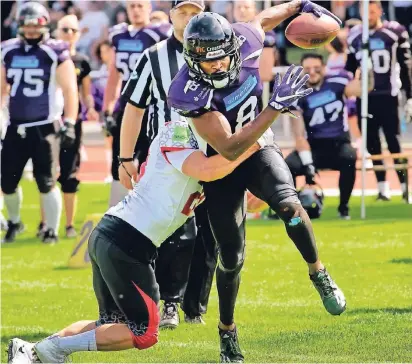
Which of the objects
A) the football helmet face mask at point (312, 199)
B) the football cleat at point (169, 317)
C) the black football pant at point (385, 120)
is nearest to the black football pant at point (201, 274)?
the football cleat at point (169, 317)

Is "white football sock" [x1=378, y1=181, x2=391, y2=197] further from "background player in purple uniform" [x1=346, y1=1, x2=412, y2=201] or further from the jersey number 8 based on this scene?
the jersey number 8

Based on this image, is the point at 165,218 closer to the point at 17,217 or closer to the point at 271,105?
the point at 271,105

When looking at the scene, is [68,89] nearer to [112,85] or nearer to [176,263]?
[112,85]

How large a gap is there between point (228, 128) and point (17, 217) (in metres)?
5.64

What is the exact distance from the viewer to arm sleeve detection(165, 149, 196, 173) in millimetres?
5117

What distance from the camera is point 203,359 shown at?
5.77 meters

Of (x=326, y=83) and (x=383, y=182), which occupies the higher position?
(x=326, y=83)

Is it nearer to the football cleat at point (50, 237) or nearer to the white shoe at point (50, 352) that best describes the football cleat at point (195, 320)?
the white shoe at point (50, 352)

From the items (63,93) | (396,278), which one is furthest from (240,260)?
(63,93)

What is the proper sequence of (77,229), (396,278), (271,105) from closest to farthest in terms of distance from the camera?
(271,105) → (396,278) → (77,229)

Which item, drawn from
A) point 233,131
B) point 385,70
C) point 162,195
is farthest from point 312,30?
point 385,70

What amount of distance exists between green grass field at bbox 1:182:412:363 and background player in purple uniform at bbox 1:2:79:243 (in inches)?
23.3

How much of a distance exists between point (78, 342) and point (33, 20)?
A: 5.25m

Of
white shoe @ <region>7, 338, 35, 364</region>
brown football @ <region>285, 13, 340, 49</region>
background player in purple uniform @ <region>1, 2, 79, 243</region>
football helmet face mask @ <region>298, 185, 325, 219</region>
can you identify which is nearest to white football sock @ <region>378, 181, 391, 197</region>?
football helmet face mask @ <region>298, 185, 325, 219</region>
